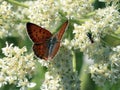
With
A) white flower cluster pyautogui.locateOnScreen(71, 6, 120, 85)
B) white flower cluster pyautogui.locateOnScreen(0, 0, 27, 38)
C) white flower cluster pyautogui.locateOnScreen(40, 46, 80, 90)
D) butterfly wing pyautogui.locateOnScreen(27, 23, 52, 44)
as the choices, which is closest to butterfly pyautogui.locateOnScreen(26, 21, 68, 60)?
butterfly wing pyautogui.locateOnScreen(27, 23, 52, 44)

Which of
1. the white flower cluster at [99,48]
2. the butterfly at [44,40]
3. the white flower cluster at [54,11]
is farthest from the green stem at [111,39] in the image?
the butterfly at [44,40]

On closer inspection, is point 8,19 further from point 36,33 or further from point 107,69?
point 107,69

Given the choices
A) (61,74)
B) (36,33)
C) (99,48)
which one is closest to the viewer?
(36,33)

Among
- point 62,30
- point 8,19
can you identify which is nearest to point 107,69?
point 62,30

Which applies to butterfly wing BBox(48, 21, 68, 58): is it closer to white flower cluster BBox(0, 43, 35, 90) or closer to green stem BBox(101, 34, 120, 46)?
white flower cluster BBox(0, 43, 35, 90)

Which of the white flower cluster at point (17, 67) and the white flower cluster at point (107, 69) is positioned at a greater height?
the white flower cluster at point (17, 67)

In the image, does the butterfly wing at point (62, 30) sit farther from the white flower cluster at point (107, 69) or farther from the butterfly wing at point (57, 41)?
the white flower cluster at point (107, 69)
